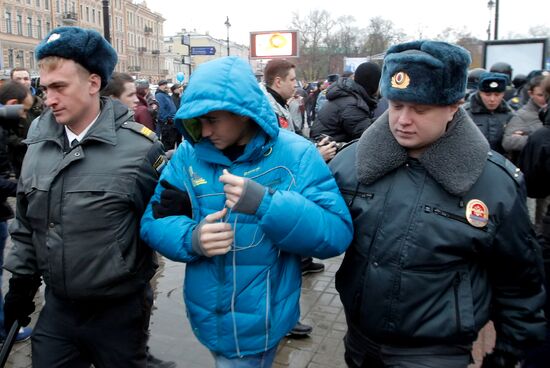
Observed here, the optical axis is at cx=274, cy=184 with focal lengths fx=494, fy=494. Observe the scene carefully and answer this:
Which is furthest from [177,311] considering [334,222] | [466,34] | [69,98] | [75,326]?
[466,34]

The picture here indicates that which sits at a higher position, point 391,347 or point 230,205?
point 230,205

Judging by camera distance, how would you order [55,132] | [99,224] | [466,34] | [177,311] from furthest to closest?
[466,34], [177,311], [55,132], [99,224]

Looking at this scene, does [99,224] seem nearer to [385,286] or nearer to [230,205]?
[230,205]

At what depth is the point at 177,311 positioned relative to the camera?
14.9 feet

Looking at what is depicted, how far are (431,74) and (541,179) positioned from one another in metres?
1.62

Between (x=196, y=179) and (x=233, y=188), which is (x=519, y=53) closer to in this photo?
(x=196, y=179)

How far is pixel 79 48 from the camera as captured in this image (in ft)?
7.64

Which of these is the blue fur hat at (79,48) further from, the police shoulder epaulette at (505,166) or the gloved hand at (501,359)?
the gloved hand at (501,359)

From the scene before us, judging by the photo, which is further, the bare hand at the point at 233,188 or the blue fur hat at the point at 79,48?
the blue fur hat at the point at 79,48

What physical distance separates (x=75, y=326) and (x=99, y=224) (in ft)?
1.63

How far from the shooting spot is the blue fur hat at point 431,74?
176 centimetres

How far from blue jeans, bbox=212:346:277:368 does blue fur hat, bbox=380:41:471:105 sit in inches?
46.9

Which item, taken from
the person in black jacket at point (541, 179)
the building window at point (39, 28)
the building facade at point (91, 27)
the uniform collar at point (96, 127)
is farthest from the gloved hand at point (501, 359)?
the building window at point (39, 28)

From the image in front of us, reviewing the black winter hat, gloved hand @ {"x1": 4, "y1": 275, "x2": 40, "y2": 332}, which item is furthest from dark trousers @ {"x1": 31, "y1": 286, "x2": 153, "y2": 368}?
the black winter hat
